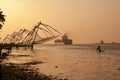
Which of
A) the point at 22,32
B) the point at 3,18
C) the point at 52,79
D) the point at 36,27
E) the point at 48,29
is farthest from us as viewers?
the point at 22,32

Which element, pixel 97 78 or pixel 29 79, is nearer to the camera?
pixel 29 79

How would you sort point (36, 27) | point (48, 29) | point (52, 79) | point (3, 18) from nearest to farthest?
point (52, 79) < point (3, 18) < point (48, 29) < point (36, 27)

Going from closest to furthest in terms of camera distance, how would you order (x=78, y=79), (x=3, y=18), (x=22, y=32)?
(x=78, y=79) < (x=3, y=18) < (x=22, y=32)

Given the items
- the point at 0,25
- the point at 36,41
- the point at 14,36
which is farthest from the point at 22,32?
the point at 0,25

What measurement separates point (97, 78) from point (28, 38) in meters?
112

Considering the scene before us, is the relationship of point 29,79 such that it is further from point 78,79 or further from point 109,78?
point 109,78

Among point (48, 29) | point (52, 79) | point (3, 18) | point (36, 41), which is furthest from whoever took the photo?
point (36, 41)

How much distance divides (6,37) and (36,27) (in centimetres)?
4958

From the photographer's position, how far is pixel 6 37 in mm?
176375

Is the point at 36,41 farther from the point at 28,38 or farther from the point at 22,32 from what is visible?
the point at 22,32

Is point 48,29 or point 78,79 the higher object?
point 48,29

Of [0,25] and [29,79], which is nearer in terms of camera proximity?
[29,79]

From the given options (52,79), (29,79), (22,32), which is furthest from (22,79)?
(22,32)

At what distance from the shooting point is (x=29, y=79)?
111 ft
